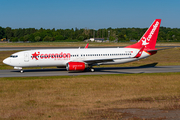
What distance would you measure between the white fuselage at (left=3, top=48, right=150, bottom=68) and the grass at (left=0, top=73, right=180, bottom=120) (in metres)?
7.52

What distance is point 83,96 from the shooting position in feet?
66.9

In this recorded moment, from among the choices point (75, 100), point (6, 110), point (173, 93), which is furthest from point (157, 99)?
point (6, 110)

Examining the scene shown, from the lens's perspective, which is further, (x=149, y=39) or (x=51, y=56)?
(x=149, y=39)

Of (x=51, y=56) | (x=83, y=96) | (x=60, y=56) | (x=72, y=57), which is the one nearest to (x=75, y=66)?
(x=72, y=57)

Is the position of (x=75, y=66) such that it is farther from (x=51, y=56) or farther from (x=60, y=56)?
(x=51, y=56)

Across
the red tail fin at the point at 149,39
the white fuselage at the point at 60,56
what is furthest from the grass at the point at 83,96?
the red tail fin at the point at 149,39

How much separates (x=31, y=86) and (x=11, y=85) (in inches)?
94.9

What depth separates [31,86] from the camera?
25000 mm

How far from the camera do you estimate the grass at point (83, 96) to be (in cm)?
1572

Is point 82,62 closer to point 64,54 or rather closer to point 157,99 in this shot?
point 64,54

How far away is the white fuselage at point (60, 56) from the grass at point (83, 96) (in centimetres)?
752

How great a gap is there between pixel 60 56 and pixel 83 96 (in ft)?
52.5

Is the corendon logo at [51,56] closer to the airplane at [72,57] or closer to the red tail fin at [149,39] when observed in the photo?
Result: the airplane at [72,57]

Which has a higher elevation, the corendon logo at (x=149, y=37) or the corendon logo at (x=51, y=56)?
the corendon logo at (x=149, y=37)
